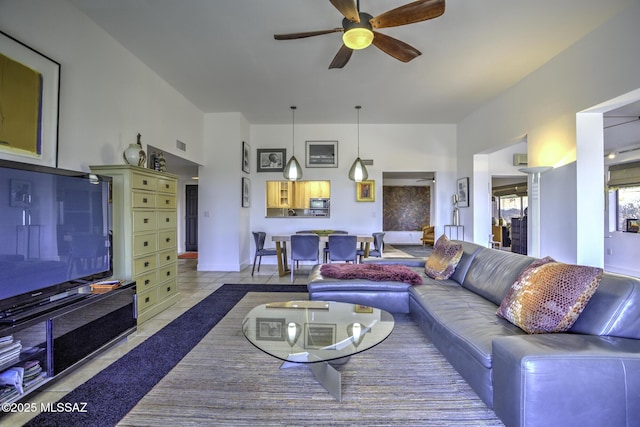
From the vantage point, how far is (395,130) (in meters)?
6.35

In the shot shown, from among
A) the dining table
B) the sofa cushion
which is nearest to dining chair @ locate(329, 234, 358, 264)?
the dining table

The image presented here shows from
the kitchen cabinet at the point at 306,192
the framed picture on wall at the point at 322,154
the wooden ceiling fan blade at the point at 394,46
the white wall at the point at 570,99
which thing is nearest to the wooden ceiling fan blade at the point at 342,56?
the wooden ceiling fan blade at the point at 394,46

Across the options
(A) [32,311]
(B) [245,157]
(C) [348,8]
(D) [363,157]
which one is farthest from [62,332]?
(D) [363,157]

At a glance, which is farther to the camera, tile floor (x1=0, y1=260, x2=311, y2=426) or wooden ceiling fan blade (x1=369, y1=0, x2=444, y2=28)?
wooden ceiling fan blade (x1=369, y1=0, x2=444, y2=28)

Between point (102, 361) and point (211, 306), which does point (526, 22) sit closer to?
point (211, 306)

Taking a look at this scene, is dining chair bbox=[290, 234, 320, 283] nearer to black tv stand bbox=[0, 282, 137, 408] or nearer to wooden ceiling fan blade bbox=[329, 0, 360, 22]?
black tv stand bbox=[0, 282, 137, 408]

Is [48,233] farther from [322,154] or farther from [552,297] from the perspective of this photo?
[322,154]

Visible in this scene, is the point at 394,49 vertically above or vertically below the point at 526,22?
below

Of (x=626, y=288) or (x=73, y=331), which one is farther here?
(x=73, y=331)

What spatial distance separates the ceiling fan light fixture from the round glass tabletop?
220 centimetres

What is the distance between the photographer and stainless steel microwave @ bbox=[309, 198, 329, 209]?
679 cm

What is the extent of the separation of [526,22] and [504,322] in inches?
116

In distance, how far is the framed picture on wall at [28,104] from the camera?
1994 millimetres

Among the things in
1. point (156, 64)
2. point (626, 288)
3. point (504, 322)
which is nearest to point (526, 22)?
point (626, 288)
